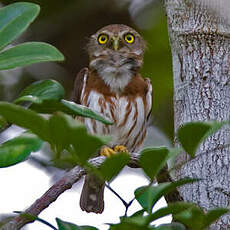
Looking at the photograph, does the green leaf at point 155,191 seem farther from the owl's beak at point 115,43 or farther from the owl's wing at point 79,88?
the owl's beak at point 115,43

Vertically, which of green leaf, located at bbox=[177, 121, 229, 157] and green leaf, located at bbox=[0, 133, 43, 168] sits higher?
green leaf, located at bbox=[177, 121, 229, 157]

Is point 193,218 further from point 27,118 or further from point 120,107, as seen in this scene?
point 120,107

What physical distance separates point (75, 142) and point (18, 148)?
0.97 feet

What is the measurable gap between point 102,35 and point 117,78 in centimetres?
49

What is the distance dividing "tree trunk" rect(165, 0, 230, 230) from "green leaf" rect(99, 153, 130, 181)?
3.76 ft

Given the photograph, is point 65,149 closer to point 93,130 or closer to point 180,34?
point 180,34

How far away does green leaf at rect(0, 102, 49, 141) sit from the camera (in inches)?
51.2

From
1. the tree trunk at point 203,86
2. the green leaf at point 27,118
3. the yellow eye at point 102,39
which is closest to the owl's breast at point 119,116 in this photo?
the yellow eye at point 102,39

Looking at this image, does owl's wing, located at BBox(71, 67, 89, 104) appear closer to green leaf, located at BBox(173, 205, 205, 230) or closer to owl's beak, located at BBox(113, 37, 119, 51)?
owl's beak, located at BBox(113, 37, 119, 51)

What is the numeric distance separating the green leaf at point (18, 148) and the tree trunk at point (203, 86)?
1066 mm

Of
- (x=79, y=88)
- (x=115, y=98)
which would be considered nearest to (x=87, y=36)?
(x=79, y=88)

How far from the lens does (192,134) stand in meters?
1.35

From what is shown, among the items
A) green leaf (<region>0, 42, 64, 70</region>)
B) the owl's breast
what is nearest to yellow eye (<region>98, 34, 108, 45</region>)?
the owl's breast

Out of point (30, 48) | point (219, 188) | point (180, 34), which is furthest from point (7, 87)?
point (30, 48)
